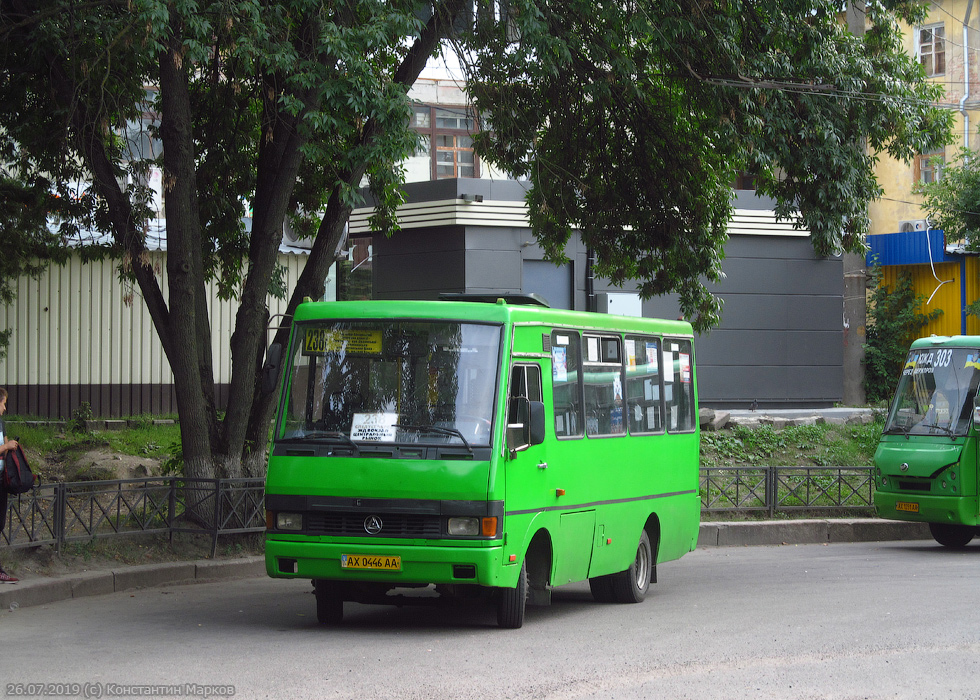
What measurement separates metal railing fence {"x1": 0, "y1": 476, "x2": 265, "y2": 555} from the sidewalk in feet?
1.57

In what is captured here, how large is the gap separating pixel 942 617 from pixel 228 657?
577cm

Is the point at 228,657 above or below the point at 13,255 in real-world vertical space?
below

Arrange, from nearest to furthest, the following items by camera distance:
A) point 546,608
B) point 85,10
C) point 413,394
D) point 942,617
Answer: point 413,394 < point 942,617 < point 546,608 < point 85,10

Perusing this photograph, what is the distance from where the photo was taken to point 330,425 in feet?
29.6

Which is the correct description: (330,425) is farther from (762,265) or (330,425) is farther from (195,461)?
(762,265)

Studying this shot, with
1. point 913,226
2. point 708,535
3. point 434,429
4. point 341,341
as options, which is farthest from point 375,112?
point 913,226

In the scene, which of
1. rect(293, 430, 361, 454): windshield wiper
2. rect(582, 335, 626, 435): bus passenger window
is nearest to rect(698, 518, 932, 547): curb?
rect(582, 335, 626, 435): bus passenger window

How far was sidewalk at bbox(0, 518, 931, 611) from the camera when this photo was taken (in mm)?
10719

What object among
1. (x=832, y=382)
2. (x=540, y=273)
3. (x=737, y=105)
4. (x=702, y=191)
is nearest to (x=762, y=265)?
(x=832, y=382)

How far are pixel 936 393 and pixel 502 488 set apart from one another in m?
9.55

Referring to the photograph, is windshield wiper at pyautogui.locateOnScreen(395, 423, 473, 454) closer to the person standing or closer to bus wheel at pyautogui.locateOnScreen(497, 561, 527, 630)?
bus wheel at pyautogui.locateOnScreen(497, 561, 527, 630)

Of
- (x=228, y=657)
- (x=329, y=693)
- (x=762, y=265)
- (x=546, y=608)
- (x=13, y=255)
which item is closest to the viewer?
(x=329, y=693)

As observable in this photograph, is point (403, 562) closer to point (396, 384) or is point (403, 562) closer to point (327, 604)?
point (327, 604)

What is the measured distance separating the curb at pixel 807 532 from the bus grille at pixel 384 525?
8.62 m
